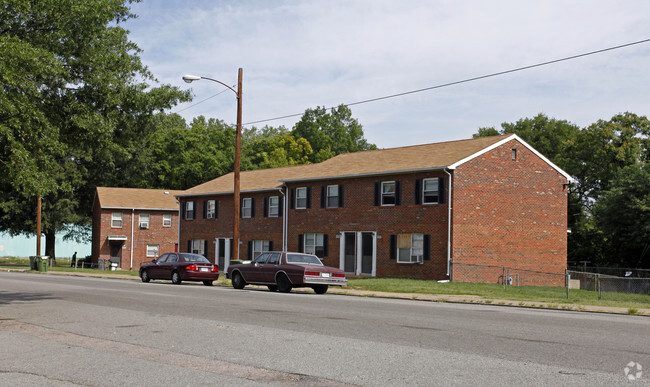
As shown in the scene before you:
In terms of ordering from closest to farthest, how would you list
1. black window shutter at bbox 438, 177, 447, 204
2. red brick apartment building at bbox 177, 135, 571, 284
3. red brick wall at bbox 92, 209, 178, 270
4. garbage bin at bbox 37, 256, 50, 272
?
1. black window shutter at bbox 438, 177, 447, 204
2. red brick apartment building at bbox 177, 135, 571, 284
3. garbage bin at bbox 37, 256, 50, 272
4. red brick wall at bbox 92, 209, 178, 270

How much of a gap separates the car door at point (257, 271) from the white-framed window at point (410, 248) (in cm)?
1164

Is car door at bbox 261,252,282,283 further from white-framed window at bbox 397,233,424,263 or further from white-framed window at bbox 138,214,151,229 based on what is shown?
white-framed window at bbox 138,214,151,229

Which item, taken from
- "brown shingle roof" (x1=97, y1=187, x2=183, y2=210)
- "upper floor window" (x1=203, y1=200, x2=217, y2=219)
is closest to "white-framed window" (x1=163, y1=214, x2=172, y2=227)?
"brown shingle roof" (x1=97, y1=187, x2=183, y2=210)

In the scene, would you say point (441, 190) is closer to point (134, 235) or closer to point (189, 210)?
point (189, 210)

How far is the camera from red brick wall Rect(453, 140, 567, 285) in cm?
3538

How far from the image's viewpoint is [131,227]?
6644 centimetres

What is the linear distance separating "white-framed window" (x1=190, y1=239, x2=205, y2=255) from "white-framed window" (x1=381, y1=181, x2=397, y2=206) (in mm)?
19329

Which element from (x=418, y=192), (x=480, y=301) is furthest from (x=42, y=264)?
(x=480, y=301)

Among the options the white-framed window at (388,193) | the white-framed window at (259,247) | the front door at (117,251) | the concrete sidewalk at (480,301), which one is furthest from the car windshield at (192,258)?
the front door at (117,251)

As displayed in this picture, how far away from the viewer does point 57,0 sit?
690 inches

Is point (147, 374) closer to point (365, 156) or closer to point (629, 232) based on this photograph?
point (365, 156)

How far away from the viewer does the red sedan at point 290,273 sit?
24.8 m

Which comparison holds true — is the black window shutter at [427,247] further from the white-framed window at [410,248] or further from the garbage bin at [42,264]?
the garbage bin at [42,264]

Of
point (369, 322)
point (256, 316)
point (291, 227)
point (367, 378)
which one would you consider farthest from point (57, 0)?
point (291, 227)
